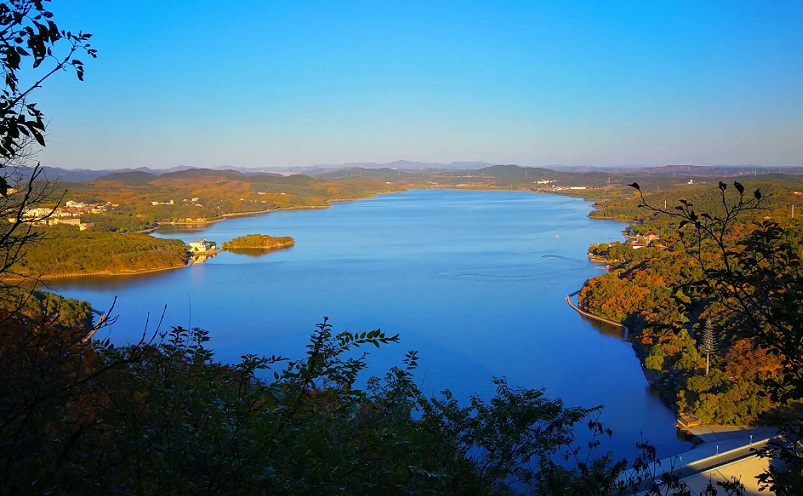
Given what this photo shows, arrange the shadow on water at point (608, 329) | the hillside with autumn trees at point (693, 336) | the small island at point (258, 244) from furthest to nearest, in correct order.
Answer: the small island at point (258, 244), the shadow on water at point (608, 329), the hillside with autumn trees at point (693, 336)

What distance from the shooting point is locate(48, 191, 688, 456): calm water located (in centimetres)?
667

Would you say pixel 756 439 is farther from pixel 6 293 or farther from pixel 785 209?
pixel 785 209

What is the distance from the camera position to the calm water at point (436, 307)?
6.67 meters

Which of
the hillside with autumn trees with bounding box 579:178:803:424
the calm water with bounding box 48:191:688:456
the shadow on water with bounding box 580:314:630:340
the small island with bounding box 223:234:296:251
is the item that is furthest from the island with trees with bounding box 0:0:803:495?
the small island with bounding box 223:234:296:251

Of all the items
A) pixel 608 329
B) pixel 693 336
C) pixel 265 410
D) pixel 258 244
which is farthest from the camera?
pixel 258 244

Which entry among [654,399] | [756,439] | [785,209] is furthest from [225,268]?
[785,209]

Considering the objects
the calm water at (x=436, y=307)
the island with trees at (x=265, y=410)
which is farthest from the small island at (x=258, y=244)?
the island with trees at (x=265, y=410)

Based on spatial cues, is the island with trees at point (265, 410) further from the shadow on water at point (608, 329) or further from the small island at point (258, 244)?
the small island at point (258, 244)

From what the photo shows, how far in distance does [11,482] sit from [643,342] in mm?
8143

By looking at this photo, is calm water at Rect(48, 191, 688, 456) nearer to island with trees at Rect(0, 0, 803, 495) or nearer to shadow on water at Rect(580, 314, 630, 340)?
shadow on water at Rect(580, 314, 630, 340)

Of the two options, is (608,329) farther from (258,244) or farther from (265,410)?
(258,244)

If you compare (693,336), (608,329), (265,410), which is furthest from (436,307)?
(265,410)

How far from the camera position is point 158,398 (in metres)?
1.04

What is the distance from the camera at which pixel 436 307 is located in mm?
10102
